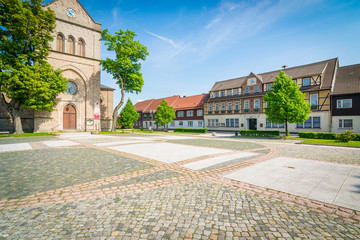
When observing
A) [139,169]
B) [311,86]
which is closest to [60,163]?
[139,169]

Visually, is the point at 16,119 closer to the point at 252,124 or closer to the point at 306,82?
the point at 252,124

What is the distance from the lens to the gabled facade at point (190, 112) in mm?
44031

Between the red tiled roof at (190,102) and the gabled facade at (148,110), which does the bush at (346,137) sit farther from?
the gabled facade at (148,110)

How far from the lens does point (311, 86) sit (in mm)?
28078

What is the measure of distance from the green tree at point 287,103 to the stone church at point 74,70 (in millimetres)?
29747

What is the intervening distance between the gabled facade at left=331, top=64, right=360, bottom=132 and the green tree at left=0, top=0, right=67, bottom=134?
4050 cm

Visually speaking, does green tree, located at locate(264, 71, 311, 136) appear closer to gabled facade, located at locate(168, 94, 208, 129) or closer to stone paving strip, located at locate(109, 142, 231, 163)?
stone paving strip, located at locate(109, 142, 231, 163)

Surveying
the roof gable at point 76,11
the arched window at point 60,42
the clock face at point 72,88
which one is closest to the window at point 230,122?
the clock face at point 72,88

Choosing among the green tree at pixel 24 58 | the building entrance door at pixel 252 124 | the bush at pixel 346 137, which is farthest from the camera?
the building entrance door at pixel 252 124

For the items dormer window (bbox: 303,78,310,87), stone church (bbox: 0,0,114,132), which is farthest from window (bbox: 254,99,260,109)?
stone church (bbox: 0,0,114,132)

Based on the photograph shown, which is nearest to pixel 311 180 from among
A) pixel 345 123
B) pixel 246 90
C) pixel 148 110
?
pixel 345 123

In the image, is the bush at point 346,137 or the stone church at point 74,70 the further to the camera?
the stone church at point 74,70

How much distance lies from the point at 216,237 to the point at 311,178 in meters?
4.87

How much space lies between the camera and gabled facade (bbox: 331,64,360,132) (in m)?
24.0
